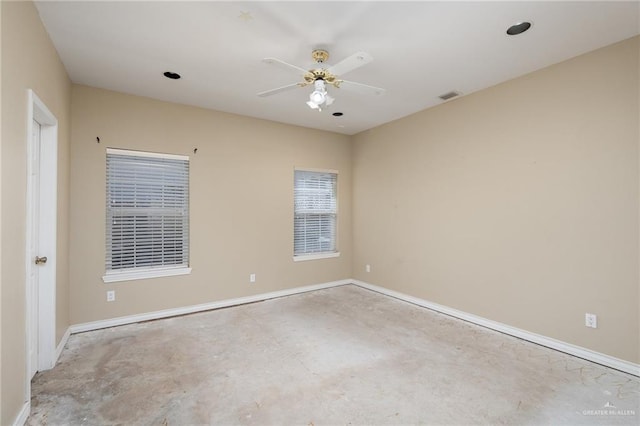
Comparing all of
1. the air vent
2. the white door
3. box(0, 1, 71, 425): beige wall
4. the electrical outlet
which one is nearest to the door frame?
the white door

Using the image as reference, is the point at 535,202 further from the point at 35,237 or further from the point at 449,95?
the point at 35,237

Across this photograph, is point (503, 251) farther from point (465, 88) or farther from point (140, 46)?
point (140, 46)

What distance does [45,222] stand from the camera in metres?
2.61

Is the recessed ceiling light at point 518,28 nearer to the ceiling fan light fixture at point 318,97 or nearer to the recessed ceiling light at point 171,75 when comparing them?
the ceiling fan light fixture at point 318,97

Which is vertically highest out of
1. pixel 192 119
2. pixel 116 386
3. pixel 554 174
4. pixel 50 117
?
pixel 192 119

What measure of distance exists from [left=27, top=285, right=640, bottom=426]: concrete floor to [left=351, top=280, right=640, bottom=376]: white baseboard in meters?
0.08

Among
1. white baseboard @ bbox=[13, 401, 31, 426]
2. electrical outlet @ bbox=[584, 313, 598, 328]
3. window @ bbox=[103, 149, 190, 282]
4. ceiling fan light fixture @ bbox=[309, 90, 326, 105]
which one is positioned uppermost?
ceiling fan light fixture @ bbox=[309, 90, 326, 105]

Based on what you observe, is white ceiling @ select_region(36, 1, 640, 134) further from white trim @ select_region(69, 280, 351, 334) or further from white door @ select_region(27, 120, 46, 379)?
white trim @ select_region(69, 280, 351, 334)

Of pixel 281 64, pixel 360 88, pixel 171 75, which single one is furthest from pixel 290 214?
pixel 281 64

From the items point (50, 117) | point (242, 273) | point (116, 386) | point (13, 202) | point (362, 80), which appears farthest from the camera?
point (242, 273)

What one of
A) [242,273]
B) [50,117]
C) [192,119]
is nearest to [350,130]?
[192,119]

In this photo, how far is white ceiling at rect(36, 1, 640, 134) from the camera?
218 cm

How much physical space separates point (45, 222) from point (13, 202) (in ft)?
3.13

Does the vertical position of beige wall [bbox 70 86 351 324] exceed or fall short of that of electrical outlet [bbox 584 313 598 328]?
it exceeds it
